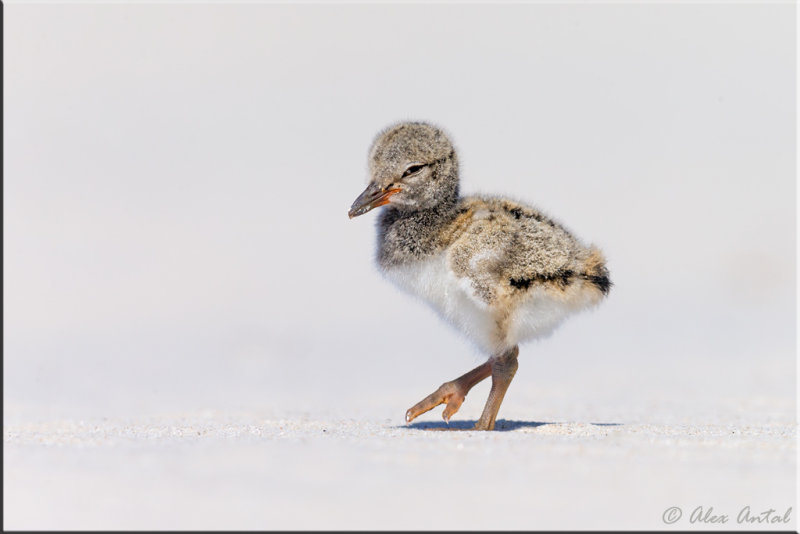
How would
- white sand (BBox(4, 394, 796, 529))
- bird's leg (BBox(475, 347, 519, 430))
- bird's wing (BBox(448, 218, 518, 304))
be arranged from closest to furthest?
white sand (BBox(4, 394, 796, 529)) < bird's wing (BBox(448, 218, 518, 304)) < bird's leg (BBox(475, 347, 519, 430))

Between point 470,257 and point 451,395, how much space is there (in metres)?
0.71

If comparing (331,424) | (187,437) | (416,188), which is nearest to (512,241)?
(416,188)

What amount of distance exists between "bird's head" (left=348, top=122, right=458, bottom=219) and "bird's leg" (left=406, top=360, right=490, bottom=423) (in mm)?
826

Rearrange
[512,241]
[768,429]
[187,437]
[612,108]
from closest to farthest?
1. [187,437]
2. [512,241]
3. [768,429]
4. [612,108]

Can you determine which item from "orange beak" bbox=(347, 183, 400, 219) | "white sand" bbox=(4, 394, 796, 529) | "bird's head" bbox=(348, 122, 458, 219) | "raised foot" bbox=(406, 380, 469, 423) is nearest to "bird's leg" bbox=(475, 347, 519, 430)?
"raised foot" bbox=(406, 380, 469, 423)

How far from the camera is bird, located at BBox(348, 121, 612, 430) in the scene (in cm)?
466

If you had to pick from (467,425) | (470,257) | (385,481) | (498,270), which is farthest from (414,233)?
(385,481)

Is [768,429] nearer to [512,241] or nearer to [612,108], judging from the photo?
[512,241]

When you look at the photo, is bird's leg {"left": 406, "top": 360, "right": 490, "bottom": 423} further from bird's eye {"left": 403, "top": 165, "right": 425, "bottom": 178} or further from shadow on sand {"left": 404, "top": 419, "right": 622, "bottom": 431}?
bird's eye {"left": 403, "top": 165, "right": 425, "bottom": 178}

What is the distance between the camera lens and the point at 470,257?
471 centimetres

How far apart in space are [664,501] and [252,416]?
123 inches

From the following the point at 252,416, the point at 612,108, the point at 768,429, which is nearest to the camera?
the point at 768,429

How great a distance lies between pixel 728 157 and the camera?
13688 millimetres

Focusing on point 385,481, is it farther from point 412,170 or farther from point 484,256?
point 412,170
